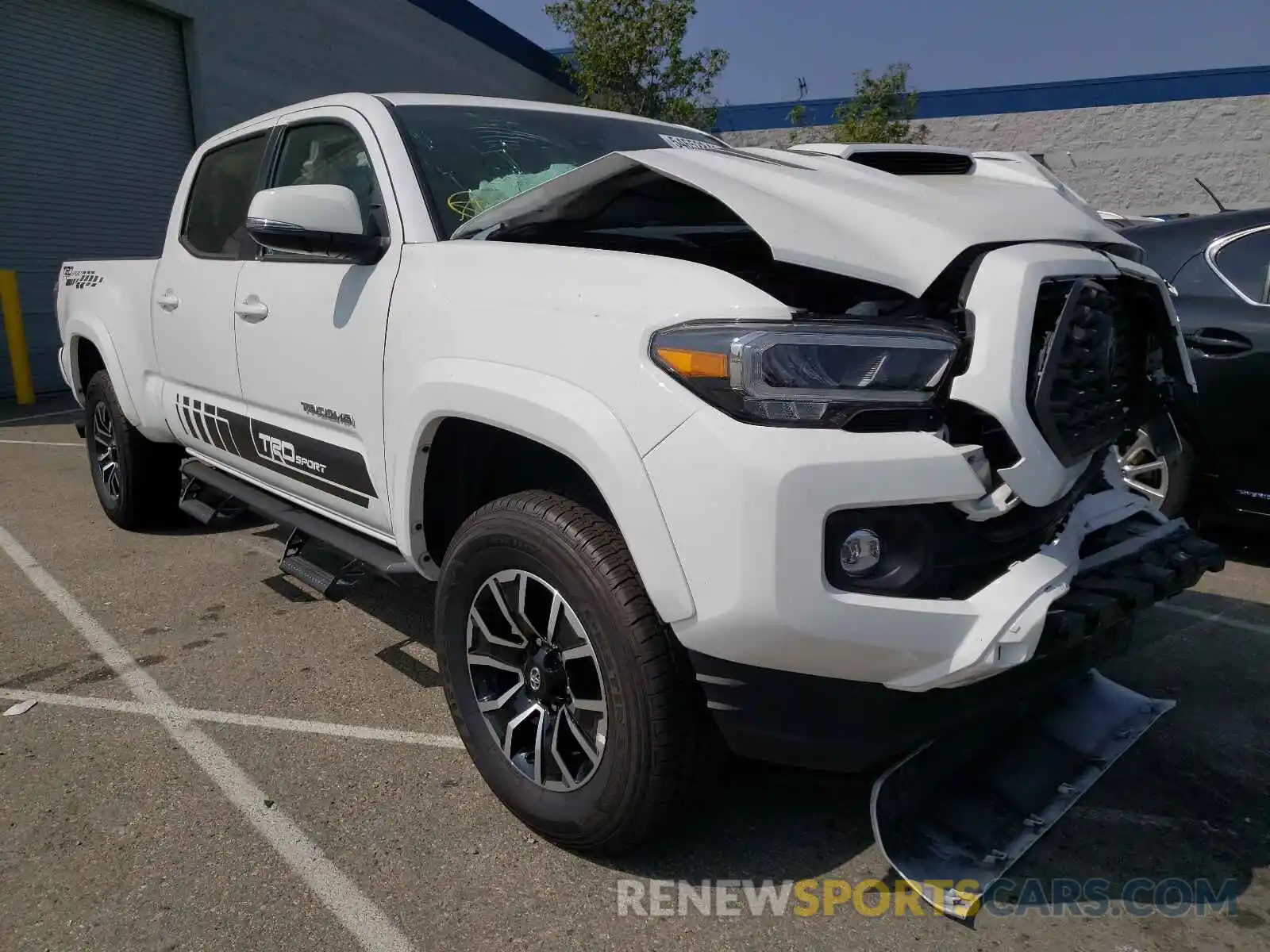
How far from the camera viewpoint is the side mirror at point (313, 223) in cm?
260

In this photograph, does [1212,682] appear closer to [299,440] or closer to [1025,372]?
[1025,372]

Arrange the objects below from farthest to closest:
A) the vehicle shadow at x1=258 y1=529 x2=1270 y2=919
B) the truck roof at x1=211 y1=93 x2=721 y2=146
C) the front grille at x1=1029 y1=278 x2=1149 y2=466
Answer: the truck roof at x1=211 y1=93 x2=721 y2=146 → the vehicle shadow at x1=258 y1=529 x2=1270 y2=919 → the front grille at x1=1029 y1=278 x2=1149 y2=466

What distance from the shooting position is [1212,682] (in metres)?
3.18

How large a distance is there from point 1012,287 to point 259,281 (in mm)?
2509

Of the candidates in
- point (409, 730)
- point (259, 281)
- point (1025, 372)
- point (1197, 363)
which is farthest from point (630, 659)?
point (1197, 363)

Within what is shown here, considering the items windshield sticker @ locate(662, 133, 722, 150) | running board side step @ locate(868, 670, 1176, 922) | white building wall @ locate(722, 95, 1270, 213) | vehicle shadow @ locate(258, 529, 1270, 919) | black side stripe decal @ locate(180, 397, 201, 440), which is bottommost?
vehicle shadow @ locate(258, 529, 1270, 919)

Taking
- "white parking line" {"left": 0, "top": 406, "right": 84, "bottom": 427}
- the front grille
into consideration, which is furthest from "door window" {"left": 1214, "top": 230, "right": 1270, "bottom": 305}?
"white parking line" {"left": 0, "top": 406, "right": 84, "bottom": 427}

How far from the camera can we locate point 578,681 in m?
2.18

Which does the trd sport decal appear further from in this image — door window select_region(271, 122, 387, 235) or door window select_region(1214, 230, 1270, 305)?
door window select_region(1214, 230, 1270, 305)

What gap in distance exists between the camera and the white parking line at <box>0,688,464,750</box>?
285 cm

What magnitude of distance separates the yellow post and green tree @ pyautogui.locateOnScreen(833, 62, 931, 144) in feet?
52.4

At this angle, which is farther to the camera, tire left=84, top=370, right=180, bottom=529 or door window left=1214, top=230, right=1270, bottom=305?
tire left=84, top=370, right=180, bottom=529

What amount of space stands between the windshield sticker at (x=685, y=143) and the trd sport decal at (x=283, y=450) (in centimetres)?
170

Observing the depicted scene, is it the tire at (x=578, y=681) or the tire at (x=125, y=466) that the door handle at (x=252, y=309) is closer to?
the tire at (x=578, y=681)
